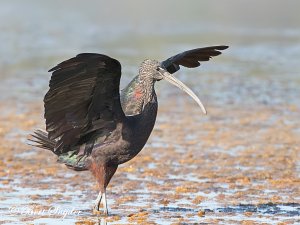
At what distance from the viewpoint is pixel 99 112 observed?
8875 mm

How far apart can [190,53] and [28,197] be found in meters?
2.45

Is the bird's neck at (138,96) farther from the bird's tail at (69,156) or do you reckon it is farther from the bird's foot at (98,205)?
the bird's foot at (98,205)

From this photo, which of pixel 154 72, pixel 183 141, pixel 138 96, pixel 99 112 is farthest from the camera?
pixel 183 141

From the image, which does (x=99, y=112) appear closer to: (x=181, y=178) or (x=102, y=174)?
(x=102, y=174)

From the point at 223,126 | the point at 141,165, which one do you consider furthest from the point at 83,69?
the point at 223,126

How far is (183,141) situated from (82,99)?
519 centimetres

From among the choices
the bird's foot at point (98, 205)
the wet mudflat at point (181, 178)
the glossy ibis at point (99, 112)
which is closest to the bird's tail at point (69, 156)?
the glossy ibis at point (99, 112)

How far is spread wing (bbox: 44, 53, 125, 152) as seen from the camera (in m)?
8.33

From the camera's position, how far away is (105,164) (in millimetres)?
9070

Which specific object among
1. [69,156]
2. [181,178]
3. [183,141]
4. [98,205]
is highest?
[183,141]

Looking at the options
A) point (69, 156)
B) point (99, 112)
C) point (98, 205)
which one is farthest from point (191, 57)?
point (98, 205)

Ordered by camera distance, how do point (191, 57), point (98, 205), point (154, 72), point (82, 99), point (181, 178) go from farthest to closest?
1. point (181, 178)
2. point (191, 57)
3. point (98, 205)
4. point (154, 72)
5. point (82, 99)

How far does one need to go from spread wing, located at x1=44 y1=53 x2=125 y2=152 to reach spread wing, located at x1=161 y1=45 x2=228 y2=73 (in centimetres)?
118

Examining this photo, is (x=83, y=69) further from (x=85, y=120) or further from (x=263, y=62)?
(x=263, y=62)
